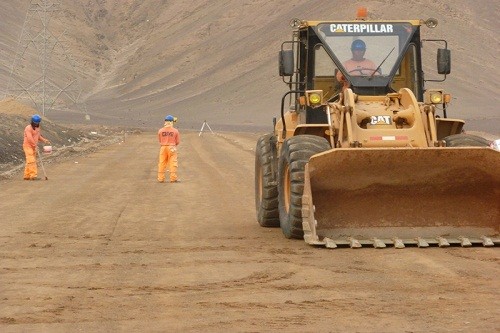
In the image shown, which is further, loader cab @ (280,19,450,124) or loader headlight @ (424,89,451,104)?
loader cab @ (280,19,450,124)

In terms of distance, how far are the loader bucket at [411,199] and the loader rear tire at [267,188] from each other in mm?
1865

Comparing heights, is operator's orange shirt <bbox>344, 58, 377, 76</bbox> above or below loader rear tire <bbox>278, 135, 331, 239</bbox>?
above

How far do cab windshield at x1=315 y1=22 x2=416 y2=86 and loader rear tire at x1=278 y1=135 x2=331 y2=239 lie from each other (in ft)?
4.75

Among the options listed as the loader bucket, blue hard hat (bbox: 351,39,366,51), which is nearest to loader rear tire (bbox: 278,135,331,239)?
the loader bucket

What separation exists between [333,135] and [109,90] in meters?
106

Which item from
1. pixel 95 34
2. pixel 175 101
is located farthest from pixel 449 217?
pixel 95 34

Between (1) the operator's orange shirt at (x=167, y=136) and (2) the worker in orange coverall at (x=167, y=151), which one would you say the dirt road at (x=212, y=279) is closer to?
(2) the worker in orange coverall at (x=167, y=151)

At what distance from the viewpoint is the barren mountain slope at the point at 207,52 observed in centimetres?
9456

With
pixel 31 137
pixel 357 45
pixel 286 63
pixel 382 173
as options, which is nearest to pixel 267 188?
pixel 286 63

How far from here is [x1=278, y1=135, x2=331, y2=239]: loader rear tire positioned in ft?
41.5

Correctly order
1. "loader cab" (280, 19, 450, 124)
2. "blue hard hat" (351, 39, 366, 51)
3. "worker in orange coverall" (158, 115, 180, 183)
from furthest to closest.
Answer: "worker in orange coverall" (158, 115, 180, 183) < "blue hard hat" (351, 39, 366, 51) < "loader cab" (280, 19, 450, 124)

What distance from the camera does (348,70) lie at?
14078 mm

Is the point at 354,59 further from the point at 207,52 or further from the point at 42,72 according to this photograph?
the point at 207,52

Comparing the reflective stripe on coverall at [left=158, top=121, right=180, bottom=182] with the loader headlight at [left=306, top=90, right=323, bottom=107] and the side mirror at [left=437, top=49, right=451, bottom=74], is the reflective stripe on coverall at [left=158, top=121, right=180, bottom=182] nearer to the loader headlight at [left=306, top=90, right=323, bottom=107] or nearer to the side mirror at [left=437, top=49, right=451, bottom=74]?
the loader headlight at [left=306, top=90, right=323, bottom=107]
